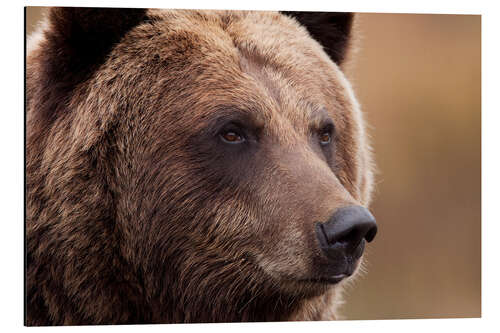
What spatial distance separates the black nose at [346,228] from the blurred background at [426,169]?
1.74 meters

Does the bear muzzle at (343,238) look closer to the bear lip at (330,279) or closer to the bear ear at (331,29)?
the bear lip at (330,279)

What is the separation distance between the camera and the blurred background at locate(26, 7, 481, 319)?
5.65m

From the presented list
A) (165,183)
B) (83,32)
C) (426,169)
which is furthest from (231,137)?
(426,169)

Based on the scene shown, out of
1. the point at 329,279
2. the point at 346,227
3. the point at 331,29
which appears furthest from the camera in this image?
the point at 331,29

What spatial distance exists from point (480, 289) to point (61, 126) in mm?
3417

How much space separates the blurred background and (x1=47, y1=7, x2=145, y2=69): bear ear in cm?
204

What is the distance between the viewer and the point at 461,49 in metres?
5.76

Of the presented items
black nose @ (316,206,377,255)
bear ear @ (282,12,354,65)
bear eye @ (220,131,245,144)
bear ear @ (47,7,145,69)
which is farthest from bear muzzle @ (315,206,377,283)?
bear ear @ (282,12,354,65)

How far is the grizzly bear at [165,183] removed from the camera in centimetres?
400

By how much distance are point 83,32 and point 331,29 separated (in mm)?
1811

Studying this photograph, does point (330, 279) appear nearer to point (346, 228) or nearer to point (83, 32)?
point (346, 228)

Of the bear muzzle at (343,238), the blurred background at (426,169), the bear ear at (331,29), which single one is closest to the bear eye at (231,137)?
the bear muzzle at (343,238)

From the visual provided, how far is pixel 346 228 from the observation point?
3.76 meters

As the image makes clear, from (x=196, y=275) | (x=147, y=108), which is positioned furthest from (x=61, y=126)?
(x=196, y=275)
